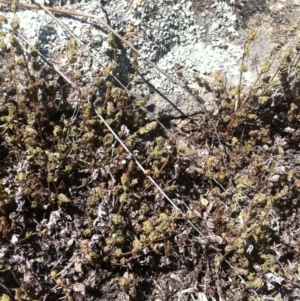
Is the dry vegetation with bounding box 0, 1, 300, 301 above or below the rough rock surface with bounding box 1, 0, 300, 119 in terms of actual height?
below

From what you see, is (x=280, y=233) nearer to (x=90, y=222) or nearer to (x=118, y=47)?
(x=90, y=222)

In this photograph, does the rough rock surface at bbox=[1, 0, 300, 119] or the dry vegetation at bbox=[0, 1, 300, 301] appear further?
the rough rock surface at bbox=[1, 0, 300, 119]

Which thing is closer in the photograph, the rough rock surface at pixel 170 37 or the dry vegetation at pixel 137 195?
the dry vegetation at pixel 137 195

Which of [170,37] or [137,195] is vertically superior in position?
[170,37]

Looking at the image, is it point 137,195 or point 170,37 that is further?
point 170,37
